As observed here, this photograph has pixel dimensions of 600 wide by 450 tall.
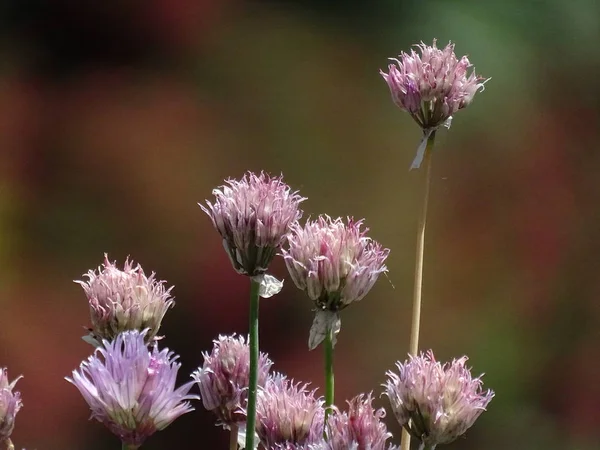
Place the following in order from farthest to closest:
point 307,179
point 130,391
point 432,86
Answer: point 307,179 < point 432,86 < point 130,391

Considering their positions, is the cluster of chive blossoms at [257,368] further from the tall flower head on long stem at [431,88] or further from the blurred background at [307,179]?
the blurred background at [307,179]

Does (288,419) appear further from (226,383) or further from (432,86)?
(432,86)

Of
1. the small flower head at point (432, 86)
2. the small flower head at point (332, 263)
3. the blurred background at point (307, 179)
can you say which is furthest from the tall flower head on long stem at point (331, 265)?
the blurred background at point (307, 179)

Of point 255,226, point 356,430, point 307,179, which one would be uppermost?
point 307,179

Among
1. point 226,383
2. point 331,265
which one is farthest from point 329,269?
point 226,383

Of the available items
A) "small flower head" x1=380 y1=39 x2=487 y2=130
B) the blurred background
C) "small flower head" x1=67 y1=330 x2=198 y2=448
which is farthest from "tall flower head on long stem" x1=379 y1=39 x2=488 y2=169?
the blurred background

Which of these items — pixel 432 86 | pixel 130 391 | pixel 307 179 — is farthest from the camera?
pixel 307 179

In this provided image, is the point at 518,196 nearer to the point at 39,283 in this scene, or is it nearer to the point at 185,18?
the point at 185,18

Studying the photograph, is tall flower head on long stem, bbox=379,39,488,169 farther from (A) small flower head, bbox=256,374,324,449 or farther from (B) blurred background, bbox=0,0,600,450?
(B) blurred background, bbox=0,0,600,450

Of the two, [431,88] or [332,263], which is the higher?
[431,88]
